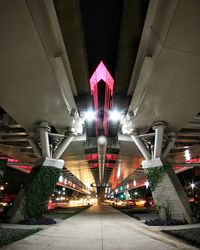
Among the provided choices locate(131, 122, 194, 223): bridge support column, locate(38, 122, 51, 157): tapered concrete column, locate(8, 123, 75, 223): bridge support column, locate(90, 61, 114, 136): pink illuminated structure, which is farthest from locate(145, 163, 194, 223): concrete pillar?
locate(38, 122, 51, 157): tapered concrete column

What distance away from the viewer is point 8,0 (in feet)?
18.9

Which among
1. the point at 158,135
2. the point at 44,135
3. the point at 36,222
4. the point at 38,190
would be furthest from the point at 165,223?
the point at 44,135

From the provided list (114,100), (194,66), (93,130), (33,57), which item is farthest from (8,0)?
(93,130)

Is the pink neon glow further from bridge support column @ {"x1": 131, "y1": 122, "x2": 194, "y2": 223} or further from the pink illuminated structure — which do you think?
bridge support column @ {"x1": 131, "y1": 122, "x2": 194, "y2": 223}

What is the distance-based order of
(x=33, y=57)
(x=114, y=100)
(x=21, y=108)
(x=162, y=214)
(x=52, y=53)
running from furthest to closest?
(x=114, y=100)
(x=162, y=214)
(x=21, y=108)
(x=52, y=53)
(x=33, y=57)

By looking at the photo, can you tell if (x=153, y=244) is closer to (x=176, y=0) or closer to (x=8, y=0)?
(x=176, y=0)

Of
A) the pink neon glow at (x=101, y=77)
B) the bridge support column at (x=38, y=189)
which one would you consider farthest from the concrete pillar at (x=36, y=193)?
the pink neon glow at (x=101, y=77)

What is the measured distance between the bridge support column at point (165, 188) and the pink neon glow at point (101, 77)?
154 inches

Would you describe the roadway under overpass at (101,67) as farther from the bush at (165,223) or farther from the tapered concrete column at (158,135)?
the bush at (165,223)

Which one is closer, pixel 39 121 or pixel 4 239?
pixel 4 239

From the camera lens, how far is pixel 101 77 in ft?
43.6

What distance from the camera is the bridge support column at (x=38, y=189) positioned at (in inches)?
528

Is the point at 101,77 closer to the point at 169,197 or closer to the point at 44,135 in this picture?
the point at 44,135

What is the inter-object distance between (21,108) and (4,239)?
22.3ft
